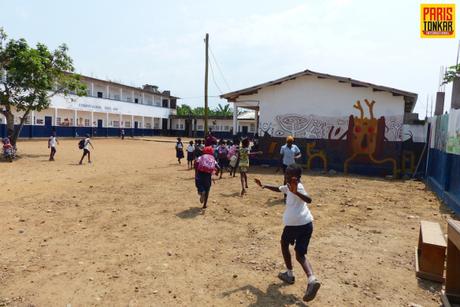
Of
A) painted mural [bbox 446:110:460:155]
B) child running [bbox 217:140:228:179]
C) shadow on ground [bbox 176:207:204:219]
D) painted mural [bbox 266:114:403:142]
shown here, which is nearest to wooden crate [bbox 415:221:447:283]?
shadow on ground [bbox 176:207:204:219]

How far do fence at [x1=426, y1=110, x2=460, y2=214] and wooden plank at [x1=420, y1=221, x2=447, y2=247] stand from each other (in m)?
3.35

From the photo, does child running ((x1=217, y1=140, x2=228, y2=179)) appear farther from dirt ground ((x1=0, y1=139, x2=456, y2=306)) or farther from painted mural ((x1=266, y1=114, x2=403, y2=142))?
painted mural ((x1=266, y1=114, x2=403, y2=142))

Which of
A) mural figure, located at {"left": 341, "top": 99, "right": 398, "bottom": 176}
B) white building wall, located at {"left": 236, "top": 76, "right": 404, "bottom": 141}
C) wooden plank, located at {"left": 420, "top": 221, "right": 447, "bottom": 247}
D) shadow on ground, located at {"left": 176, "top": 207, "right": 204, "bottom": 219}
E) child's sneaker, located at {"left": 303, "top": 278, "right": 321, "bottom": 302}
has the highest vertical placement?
white building wall, located at {"left": 236, "top": 76, "right": 404, "bottom": 141}

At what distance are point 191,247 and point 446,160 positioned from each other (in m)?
7.79

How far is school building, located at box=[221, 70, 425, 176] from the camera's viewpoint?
15133 millimetres

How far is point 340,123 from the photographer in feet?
52.7

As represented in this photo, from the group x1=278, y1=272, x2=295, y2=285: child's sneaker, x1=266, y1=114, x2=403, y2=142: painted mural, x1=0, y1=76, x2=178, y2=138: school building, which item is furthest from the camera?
x1=0, y1=76, x2=178, y2=138: school building

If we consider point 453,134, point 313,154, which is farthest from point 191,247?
point 313,154

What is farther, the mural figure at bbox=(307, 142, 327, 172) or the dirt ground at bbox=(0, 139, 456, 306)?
the mural figure at bbox=(307, 142, 327, 172)

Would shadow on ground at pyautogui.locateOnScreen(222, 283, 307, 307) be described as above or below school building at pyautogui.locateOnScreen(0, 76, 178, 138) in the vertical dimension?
below

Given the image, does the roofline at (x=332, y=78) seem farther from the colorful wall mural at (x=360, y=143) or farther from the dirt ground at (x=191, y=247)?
the dirt ground at (x=191, y=247)

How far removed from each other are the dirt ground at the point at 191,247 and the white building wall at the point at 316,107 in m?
6.20

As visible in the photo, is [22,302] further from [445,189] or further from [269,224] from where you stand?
[445,189]

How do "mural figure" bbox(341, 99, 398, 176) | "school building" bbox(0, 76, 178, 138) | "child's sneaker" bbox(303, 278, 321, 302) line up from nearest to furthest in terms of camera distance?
"child's sneaker" bbox(303, 278, 321, 302), "mural figure" bbox(341, 99, 398, 176), "school building" bbox(0, 76, 178, 138)
